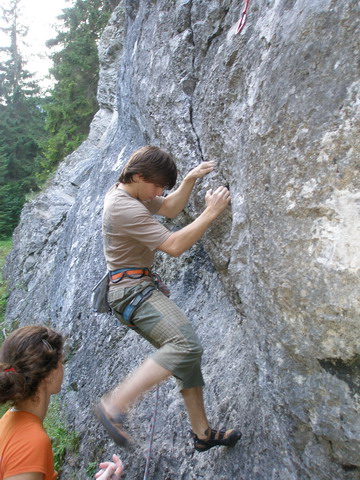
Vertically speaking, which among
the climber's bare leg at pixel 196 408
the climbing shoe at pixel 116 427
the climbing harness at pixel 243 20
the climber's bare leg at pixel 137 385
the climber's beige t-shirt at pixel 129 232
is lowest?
the climber's bare leg at pixel 196 408

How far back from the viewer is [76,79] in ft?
53.9

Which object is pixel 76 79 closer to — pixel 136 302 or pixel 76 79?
pixel 76 79

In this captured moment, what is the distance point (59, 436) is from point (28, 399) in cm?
322

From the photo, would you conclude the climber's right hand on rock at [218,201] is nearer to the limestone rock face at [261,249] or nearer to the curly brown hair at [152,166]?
the limestone rock face at [261,249]

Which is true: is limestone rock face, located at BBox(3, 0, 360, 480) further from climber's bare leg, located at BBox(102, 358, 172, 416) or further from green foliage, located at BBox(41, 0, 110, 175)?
green foliage, located at BBox(41, 0, 110, 175)

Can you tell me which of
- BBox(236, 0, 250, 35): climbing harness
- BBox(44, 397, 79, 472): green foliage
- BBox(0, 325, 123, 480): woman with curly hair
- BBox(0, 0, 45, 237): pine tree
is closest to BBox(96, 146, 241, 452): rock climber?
BBox(0, 325, 123, 480): woman with curly hair

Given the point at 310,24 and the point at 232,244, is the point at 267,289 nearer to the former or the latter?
the point at 232,244

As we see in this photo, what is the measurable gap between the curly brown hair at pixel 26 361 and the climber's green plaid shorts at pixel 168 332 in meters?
0.64

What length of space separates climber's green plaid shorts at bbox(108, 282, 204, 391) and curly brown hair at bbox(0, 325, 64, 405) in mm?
637

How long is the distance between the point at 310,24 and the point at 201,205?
1.95m

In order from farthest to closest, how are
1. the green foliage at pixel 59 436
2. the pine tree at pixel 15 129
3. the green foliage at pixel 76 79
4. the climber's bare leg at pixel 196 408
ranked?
1. the pine tree at pixel 15 129
2. the green foliage at pixel 76 79
3. the green foliage at pixel 59 436
4. the climber's bare leg at pixel 196 408

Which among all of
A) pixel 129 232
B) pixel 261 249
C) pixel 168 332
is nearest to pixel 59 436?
pixel 168 332

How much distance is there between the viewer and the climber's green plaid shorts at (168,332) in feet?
9.55

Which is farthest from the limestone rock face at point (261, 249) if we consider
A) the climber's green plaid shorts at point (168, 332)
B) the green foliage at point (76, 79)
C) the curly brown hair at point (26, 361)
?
the green foliage at point (76, 79)
